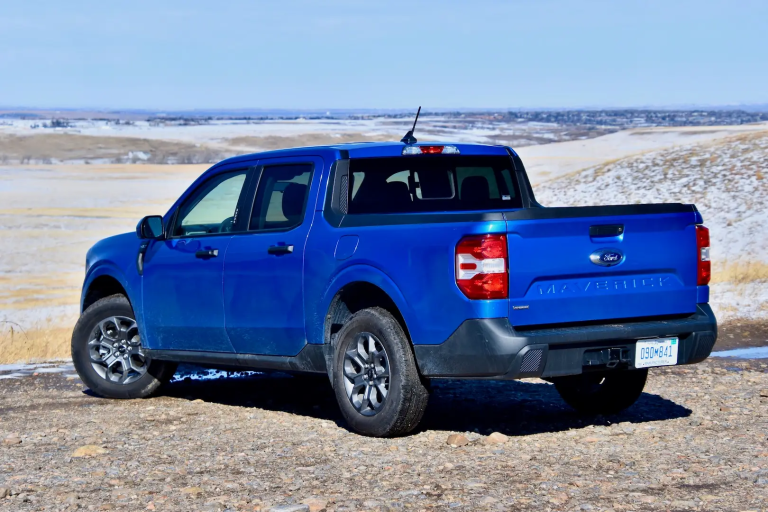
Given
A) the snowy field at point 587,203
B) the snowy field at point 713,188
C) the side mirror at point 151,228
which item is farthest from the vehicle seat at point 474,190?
the snowy field at point 713,188

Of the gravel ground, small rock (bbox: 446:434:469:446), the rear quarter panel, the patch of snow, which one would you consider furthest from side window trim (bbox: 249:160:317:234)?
the patch of snow

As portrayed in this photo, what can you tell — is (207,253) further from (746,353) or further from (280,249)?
(746,353)

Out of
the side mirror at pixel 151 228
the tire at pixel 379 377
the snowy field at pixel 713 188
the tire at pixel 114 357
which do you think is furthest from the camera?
the snowy field at pixel 713 188

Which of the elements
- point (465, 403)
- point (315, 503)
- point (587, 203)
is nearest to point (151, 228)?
point (465, 403)

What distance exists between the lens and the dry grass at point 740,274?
1848 cm

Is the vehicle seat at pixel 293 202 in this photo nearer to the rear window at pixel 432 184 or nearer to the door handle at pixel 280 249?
the door handle at pixel 280 249

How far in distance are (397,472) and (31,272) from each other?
23.9 m

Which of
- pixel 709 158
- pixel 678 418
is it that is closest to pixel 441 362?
pixel 678 418

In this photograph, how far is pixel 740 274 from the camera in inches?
744

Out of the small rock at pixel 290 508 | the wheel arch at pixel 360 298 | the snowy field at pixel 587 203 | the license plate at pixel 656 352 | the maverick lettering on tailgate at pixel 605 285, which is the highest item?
Result: the maverick lettering on tailgate at pixel 605 285

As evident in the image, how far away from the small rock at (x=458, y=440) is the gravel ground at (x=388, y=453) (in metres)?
0.01

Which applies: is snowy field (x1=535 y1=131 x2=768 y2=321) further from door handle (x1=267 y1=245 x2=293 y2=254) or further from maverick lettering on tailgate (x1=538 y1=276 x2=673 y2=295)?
door handle (x1=267 y1=245 x2=293 y2=254)

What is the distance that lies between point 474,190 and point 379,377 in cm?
165

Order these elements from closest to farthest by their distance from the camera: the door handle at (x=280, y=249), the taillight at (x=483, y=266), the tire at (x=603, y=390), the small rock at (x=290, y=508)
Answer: the small rock at (x=290, y=508) → the taillight at (x=483, y=266) → the door handle at (x=280, y=249) → the tire at (x=603, y=390)
